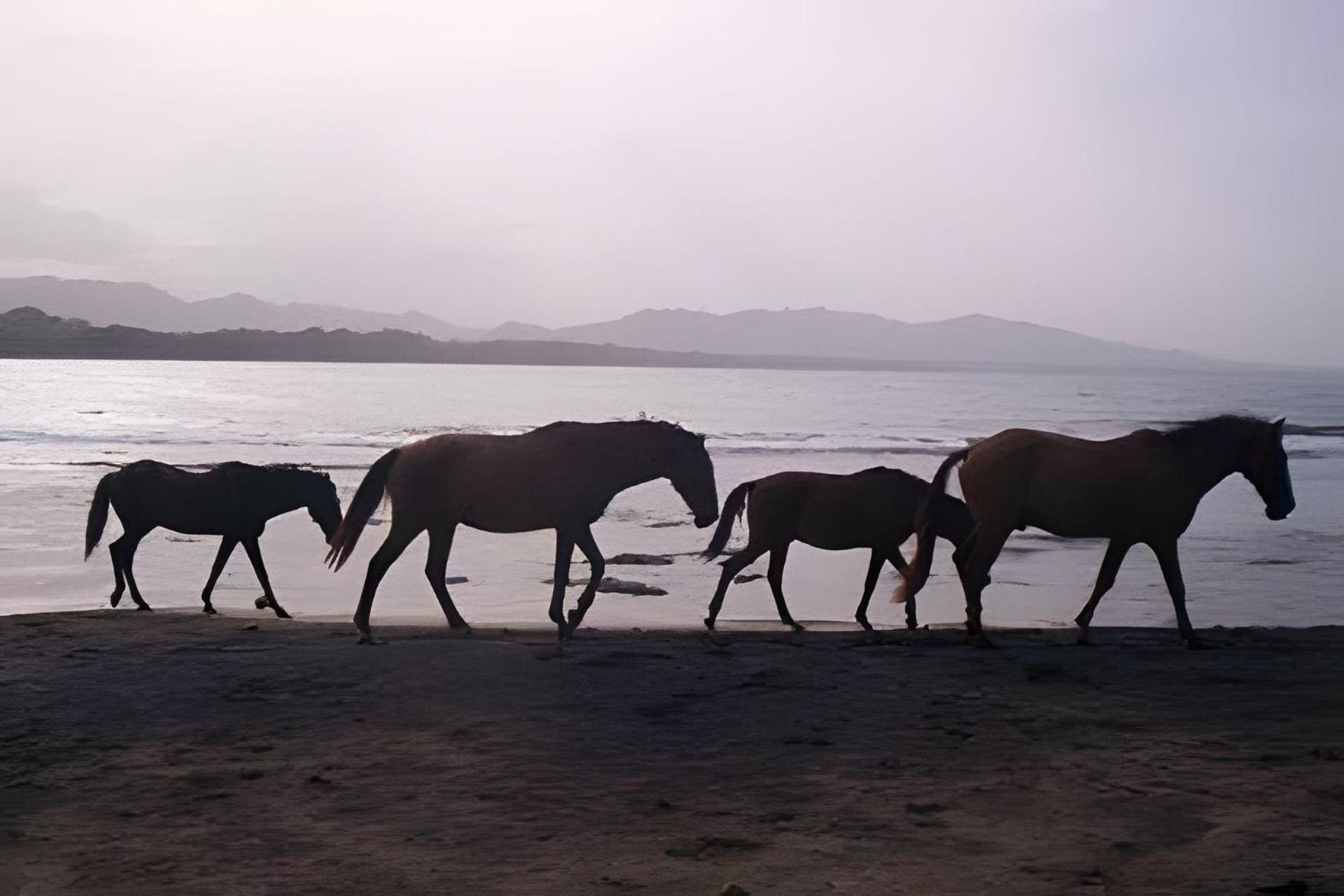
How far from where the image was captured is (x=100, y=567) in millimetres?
14602

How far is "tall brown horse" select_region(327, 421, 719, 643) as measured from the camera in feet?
32.3

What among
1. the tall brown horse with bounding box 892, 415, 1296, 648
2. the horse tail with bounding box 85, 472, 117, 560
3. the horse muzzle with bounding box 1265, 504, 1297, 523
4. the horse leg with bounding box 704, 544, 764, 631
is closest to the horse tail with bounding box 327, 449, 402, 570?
the horse leg with bounding box 704, 544, 764, 631

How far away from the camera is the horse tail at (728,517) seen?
11150mm

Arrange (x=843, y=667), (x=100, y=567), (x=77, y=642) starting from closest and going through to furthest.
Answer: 1. (x=843, y=667)
2. (x=77, y=642)
3. (x=100, y=567)

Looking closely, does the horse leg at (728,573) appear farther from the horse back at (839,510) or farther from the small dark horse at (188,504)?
the small dark horse at (188,504)

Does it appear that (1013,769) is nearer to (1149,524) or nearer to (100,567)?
(1149,524)

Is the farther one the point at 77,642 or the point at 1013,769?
the point at 77,642

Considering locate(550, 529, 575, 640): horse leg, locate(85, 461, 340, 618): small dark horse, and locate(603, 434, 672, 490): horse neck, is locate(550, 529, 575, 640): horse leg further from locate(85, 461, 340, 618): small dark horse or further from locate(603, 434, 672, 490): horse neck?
locate(85, 461, 340, 618): small dark horse

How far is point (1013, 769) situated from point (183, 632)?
21.1ft

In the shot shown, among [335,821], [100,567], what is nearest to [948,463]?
[335,821]

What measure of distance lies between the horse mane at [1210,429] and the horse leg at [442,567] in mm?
5837

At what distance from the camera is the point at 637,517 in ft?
66.7

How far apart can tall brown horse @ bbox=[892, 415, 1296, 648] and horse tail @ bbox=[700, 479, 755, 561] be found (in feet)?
6.88

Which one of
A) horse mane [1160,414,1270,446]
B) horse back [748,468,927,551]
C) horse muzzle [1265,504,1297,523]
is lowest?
horse back [748,468,927,551]
